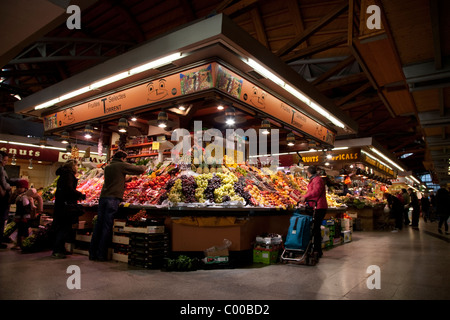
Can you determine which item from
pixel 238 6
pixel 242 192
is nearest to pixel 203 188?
pixel 242 192

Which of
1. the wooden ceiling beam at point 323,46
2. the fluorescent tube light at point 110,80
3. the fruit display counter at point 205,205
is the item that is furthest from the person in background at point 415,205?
the fluorescent tube light at point 110,80

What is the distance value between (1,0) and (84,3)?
3.45 ft

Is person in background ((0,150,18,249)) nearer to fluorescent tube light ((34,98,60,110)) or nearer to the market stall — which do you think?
the market stall

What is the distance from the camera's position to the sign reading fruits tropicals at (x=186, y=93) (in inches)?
193

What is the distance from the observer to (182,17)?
11141 millimetres

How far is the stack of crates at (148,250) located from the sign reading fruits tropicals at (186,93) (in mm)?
2617

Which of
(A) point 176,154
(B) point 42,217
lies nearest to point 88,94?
(A) point 176,154

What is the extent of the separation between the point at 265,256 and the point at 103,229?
3.07 meters

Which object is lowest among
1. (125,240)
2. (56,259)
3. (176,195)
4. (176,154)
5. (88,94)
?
(56,259)

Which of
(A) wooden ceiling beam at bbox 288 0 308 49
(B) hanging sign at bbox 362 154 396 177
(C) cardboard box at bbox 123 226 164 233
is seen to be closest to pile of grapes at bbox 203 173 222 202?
(C) cardboard box at bbox 123 226 164 233

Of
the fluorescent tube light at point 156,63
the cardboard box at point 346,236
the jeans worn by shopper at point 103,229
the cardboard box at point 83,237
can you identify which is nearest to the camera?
the fluorescent tube light at point 156,63

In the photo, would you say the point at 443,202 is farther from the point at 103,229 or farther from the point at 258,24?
the point at 103,229

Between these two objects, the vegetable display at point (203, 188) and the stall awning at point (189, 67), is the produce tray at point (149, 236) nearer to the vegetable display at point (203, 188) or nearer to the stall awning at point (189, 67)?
the vegetable display at point (203, 188)
